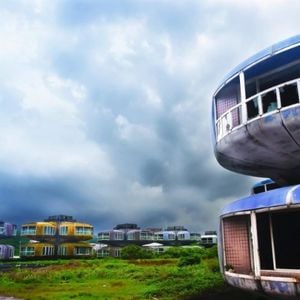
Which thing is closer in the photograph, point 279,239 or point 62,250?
point 279,239

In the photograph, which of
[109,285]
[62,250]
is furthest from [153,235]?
[109,285]

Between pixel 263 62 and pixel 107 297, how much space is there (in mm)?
14273

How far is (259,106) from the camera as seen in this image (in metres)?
11.6

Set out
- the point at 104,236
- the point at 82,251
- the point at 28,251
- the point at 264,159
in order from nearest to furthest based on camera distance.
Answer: the point at 264,159
the point at 28,251
the point at 82,251
the point at 104,236

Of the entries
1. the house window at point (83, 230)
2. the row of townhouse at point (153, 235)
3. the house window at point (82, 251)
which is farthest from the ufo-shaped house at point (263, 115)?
the row of townhouse at point (153, 235)

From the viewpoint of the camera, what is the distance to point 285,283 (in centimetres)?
946

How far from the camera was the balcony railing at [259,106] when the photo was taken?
36.4ft

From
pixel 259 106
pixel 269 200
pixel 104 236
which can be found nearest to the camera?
pixel 269 200

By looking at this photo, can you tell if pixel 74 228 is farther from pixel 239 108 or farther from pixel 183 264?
pixel 239 108

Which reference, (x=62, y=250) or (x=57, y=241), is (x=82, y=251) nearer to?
(x=62, y=250)

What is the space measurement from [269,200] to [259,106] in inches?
116

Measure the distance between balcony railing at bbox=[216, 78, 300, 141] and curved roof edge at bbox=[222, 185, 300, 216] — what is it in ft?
7.60

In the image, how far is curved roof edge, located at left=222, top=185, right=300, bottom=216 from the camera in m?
9.64

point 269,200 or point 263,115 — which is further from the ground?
point 263,115
